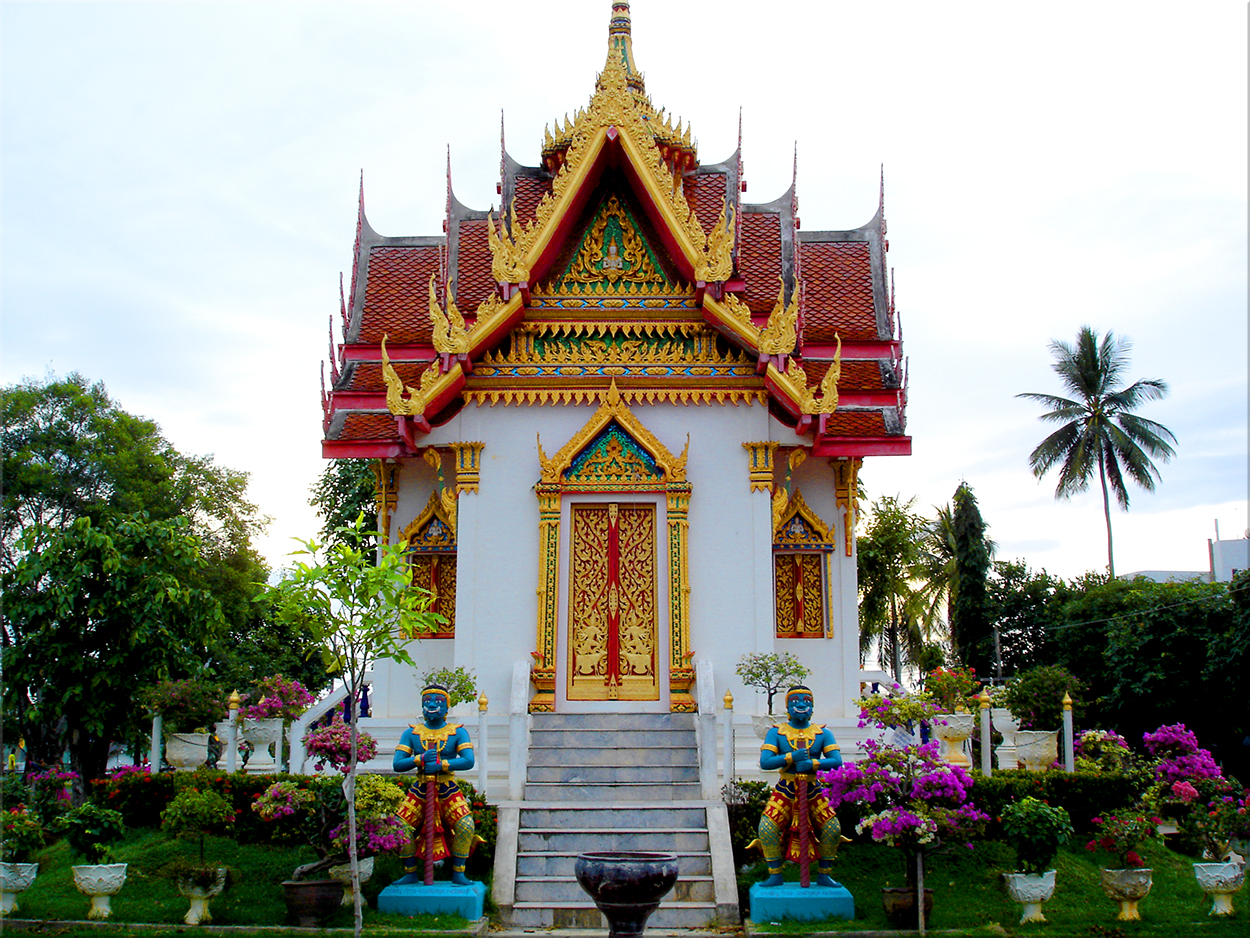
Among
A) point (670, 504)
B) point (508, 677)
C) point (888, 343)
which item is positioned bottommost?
point (508, 677)

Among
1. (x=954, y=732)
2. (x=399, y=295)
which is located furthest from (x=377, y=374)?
(x=954, y=732)

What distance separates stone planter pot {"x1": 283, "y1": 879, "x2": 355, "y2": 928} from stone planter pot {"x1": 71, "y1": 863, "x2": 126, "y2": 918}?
47.3 inches

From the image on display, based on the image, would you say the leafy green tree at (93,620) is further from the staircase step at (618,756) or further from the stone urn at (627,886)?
the stone urn at (627,886)

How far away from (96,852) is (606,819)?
12.4ft

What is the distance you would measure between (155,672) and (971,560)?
2095cm

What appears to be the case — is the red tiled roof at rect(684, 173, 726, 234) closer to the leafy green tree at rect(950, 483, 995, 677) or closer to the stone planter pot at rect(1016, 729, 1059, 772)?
the stone planter pot at rect(1016, 729, 1059, 772)

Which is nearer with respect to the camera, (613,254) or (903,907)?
(903,907)

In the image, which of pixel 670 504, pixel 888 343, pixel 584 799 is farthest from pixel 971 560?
pixel 584 799

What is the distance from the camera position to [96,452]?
24.2 meters

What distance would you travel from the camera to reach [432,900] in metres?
7.94

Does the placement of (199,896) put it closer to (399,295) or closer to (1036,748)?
(399,295)

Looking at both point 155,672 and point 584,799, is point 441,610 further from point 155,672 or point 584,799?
point 155,672

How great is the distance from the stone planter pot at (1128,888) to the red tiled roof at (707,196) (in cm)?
891

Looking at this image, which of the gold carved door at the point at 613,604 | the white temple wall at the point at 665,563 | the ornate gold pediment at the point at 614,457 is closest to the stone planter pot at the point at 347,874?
the white temple wall at the point at 665,563
